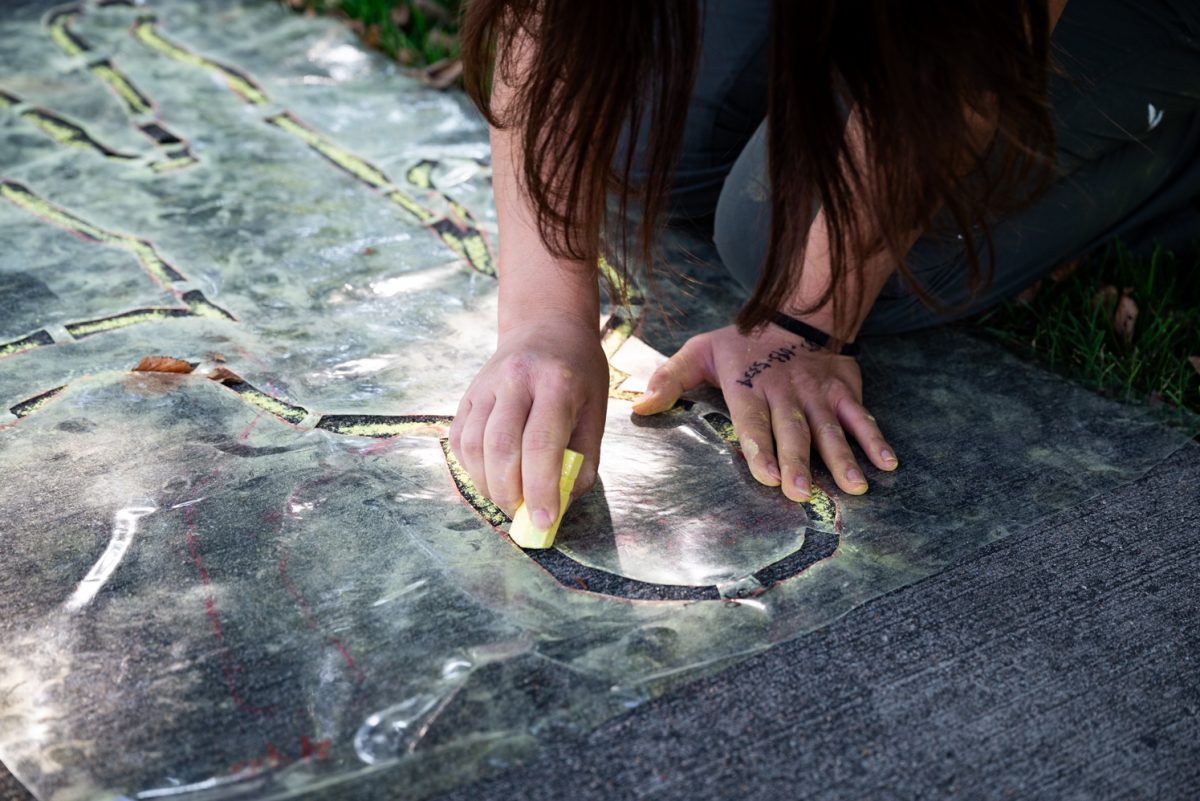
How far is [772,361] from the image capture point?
1.56m

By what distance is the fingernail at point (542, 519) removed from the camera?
1.27 metres

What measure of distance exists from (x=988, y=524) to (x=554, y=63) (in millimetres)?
774

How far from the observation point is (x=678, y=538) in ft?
4.44

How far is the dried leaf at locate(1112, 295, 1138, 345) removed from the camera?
68.7 inches

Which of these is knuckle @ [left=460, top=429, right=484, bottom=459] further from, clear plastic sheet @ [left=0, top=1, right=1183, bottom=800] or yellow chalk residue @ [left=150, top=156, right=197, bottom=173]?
yellow chalk residue @ [left=150, top=156, right=197, bottom=173]

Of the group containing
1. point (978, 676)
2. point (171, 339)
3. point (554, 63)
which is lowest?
point (171, 339)

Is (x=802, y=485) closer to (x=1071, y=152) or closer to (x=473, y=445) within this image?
(x=473, y=445)

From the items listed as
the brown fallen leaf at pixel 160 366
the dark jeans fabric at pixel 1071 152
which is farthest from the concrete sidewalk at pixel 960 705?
the brown fallen leaf at pixel 160 366

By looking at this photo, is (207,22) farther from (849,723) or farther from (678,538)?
(849,723)

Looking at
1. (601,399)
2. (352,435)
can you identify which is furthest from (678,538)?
(352,435)

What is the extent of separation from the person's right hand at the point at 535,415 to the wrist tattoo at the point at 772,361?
0.75 ft

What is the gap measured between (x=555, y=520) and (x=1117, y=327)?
40.0 inches

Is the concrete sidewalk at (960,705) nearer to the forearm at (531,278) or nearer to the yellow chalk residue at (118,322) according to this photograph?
the forearm at (531,278)

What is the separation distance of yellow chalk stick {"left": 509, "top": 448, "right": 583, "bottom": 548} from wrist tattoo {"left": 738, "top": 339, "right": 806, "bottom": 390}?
337 millimetres
